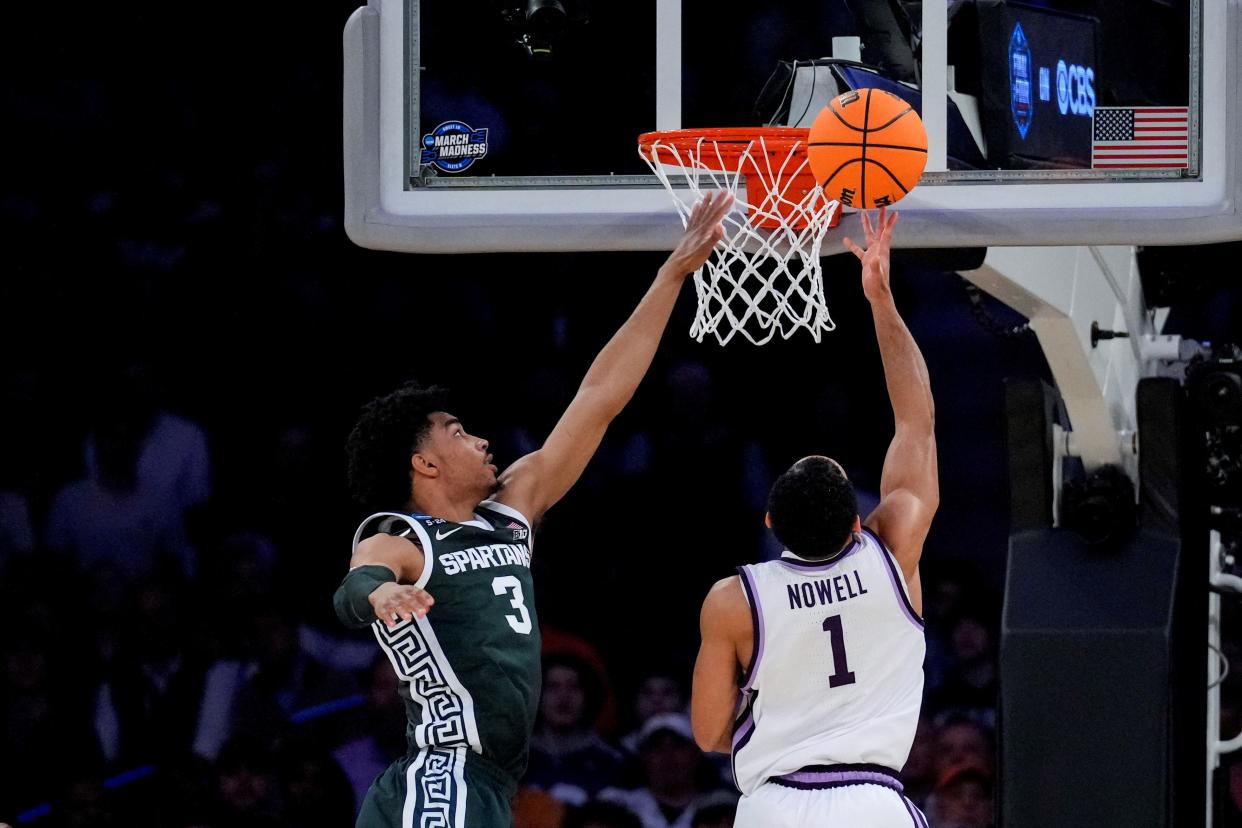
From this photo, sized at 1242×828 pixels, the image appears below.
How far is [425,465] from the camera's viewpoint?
144 inches

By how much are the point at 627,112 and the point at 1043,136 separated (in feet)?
3.58

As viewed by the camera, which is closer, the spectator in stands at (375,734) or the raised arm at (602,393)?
the raised arm at (602,393)

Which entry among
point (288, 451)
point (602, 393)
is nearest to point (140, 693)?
point (288, 451)

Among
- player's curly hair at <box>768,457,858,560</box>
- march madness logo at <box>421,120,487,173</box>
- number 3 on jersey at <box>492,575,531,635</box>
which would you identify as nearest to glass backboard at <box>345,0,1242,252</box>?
march madness logo at <box>421,120,487,173</box>

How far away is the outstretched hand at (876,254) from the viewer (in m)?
3.71

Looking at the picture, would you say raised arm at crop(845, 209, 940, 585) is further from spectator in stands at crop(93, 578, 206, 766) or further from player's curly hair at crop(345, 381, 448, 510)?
spectator in stands at crop(93, 578, 206, 766)

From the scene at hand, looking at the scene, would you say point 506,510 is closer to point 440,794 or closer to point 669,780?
point 440,794

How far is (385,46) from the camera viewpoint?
4312 mm

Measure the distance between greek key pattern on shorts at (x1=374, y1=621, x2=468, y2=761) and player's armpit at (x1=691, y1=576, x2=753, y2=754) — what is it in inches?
20.0

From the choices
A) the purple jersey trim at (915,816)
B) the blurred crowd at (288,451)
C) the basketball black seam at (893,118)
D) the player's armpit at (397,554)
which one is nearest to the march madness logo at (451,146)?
the basketball black seam at (893,118)

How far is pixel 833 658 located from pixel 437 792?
0.84 m

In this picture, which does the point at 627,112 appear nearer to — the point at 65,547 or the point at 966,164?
the point at 966,164

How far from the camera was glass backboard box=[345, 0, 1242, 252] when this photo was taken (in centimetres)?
405

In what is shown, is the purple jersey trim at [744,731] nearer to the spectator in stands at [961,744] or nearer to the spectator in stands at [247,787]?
the spectator in stands at [961,744]
